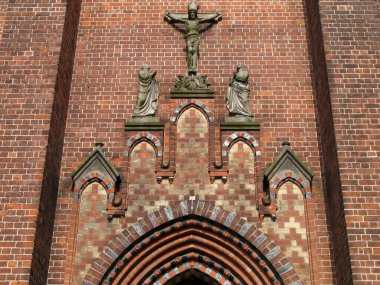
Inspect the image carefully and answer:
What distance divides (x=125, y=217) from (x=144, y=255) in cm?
79

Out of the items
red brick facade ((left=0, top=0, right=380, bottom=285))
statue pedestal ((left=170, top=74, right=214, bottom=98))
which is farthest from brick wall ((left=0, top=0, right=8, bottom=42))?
statue pedestal ((left=170, top=74, right=214, bottom=98))

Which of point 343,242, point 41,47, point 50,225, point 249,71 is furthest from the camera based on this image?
point 249,71

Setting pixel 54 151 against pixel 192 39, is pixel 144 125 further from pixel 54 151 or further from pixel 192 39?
pixel 192 39

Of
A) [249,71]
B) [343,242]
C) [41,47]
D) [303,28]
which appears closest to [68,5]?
[41,47]

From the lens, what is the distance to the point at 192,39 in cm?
1316

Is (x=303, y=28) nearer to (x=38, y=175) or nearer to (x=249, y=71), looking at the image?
(x=249, y=71)

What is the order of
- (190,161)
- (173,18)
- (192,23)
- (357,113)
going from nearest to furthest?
(357,113) → (190,161) → (192,23) → (173,18)

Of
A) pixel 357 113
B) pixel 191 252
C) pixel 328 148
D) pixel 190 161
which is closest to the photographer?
pixel 357 113

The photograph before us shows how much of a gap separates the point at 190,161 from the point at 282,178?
1802mm

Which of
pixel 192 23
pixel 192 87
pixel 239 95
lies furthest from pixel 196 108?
pixel 192 23

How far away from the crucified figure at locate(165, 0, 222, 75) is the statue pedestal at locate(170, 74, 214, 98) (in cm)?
A: 20

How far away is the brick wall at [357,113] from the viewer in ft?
32.7

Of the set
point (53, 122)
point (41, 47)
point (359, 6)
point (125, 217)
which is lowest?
point (125, 217)

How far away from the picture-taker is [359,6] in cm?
1234
